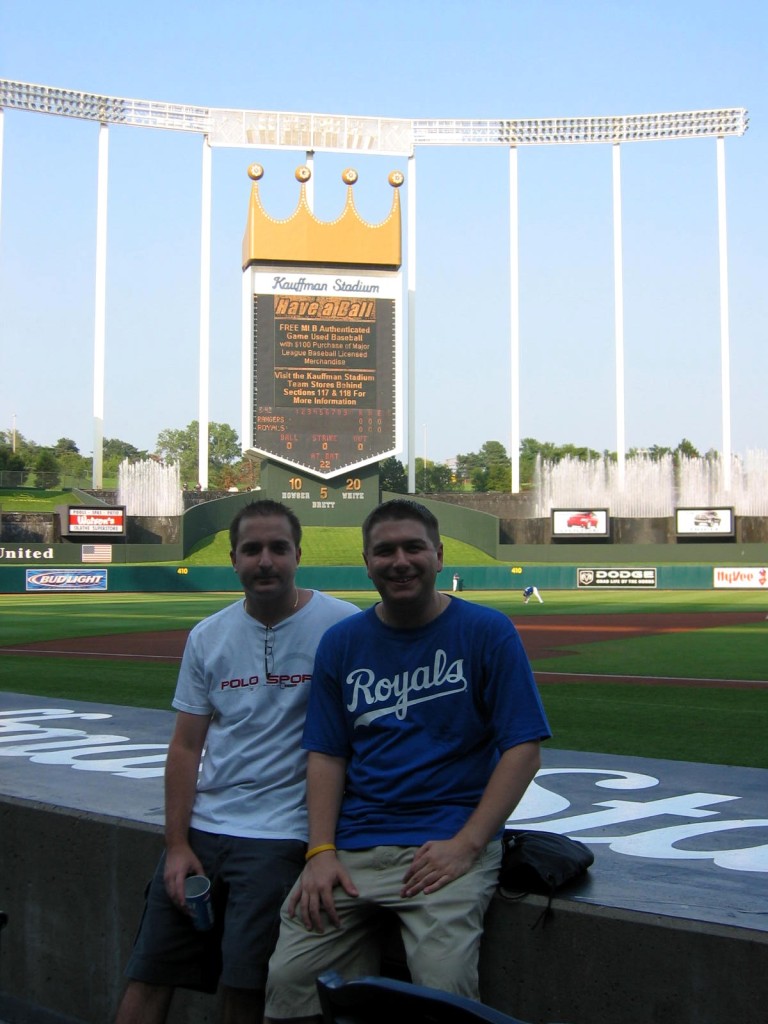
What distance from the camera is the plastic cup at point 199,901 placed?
3471 mm

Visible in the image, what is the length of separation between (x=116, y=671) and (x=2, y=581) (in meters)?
28.9

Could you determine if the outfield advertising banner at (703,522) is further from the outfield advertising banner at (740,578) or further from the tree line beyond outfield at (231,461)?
the tree line beyond outfield at (231,461)

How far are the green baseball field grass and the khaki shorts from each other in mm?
5393

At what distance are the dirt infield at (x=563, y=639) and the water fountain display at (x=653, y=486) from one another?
3227cm

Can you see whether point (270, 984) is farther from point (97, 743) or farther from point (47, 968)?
point (97, 743)

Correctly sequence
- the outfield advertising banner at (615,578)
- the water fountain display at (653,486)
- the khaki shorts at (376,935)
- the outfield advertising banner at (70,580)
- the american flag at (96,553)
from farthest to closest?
the water fountain display at (653,486) < the american flag at (96,553) < the outfield advertising banner at (615,578) < the outfield advertising banner at (70,580) < the khaki shorts at (376,935)

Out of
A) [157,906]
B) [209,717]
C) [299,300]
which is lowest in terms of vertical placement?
[157,906]

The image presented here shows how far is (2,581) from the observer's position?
42906mm

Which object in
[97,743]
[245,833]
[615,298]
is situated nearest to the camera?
[245,833]

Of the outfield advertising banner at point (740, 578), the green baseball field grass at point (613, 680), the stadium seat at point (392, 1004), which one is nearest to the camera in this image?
the stadium seat at point (392, 1004)

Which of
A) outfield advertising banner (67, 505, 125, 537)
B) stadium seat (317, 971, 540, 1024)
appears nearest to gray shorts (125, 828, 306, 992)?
stadium seat (317, 971, 540, 1024)

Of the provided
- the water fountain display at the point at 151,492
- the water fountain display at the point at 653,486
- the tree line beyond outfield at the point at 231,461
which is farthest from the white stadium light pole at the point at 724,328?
the tree line beyond outfield at the point at 231,461

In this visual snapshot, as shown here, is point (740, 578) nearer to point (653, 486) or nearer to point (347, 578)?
point (347, 578)

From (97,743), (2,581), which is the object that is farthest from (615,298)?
(97,743)
